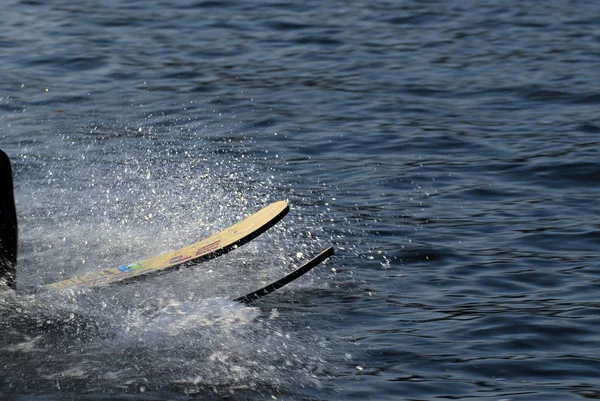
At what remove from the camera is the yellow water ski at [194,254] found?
7.46 m

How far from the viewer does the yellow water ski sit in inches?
294

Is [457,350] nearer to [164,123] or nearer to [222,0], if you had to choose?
[164,123]

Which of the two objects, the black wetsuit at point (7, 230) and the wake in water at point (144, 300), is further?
the black wetsuit at point (7, 230)

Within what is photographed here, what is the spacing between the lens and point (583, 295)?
25.1ft

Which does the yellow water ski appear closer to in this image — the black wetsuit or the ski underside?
the ski underside

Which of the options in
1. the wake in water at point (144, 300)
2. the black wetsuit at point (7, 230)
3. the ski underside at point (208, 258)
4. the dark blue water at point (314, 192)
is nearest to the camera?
the wake in water at point (144, 300)

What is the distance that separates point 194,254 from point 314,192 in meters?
2.76

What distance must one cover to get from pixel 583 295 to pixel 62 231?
4.10m

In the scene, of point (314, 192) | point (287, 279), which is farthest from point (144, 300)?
point (314, 192)

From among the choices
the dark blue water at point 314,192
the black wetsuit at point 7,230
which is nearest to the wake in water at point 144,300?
the dark blue water at point 314,192

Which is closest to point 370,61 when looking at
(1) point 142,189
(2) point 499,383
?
(1) point 142,189

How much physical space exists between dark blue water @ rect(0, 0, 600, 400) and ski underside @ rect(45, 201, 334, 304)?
0.44 feet

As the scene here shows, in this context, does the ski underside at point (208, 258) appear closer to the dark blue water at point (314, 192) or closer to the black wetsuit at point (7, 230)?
the dark blue water at point (314, 192)

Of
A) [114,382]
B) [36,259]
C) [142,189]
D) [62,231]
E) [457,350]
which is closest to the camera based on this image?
[114,382]
